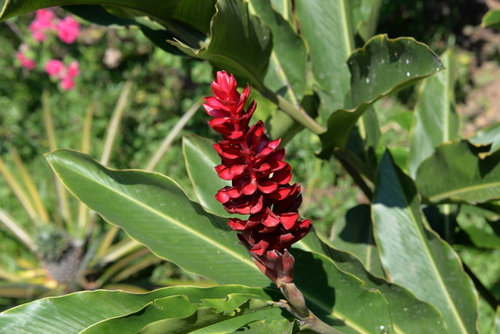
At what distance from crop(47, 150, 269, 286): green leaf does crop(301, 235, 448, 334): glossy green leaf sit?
0.18m

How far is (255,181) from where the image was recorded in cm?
75

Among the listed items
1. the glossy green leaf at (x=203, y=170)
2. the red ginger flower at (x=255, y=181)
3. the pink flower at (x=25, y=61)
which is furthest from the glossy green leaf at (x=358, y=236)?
the pink flower at (x=25, y=61)

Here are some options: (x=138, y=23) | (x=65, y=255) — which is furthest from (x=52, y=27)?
(x=138, y=23)

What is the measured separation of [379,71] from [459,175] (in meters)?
0.39

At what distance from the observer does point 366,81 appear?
1.14 m

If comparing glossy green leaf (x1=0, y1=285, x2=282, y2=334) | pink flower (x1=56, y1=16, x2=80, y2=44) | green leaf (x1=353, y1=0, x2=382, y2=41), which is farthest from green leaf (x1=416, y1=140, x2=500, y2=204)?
pink flower (x1=56, y1=16, x2=80, y2=44)

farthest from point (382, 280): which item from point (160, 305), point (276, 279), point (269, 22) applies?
point (269, 22)

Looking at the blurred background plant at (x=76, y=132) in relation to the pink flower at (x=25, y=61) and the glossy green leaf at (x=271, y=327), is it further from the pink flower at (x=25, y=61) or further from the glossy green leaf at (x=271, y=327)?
the glossy green leaf at (x=271, y=327)

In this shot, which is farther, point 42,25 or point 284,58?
point 42,25

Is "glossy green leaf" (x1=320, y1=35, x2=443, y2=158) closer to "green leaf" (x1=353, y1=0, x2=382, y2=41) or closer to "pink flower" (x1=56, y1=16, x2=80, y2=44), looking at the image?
"green leaf" (x1=353, y1=0, x2=382, y2=41)

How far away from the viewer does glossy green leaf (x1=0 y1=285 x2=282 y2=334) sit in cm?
93

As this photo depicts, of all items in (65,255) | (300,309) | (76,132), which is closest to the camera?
(300,309)

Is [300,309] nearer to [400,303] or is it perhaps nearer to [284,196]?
[284,196]

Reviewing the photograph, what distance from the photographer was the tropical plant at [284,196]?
80cm
